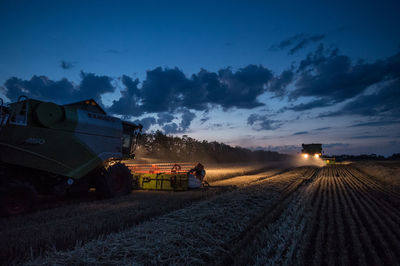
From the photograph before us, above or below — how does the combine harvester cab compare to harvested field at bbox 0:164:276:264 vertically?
above

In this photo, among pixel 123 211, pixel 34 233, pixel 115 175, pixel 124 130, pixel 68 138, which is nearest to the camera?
pixel 34 233

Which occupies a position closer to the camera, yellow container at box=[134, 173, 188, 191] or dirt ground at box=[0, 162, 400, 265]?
dirt ground at box=[0, 162, 400, 265]

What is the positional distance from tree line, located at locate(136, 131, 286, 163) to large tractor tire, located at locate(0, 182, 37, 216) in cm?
2998

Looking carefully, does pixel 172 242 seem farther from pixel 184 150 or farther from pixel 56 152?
pixel 184 150

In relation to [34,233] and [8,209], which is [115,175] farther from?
[34,233]

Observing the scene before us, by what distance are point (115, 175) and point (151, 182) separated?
2.39 m

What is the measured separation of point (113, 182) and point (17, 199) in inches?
115

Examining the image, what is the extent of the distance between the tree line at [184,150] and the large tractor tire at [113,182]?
90.1 feet

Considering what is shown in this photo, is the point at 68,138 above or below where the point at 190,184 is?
above

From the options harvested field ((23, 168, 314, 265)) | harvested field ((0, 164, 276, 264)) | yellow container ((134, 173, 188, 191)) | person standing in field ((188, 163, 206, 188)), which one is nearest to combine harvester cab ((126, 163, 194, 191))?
yellow container ((134, 173, 188, 191))

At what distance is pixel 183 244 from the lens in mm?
3633

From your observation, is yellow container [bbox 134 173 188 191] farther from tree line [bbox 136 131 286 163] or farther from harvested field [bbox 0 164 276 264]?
tree line [bbox 136 131 286 163]

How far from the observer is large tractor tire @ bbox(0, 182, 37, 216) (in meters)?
5.16

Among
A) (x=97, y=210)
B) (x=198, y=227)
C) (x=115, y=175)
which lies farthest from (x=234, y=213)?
(x=115, y=175)
